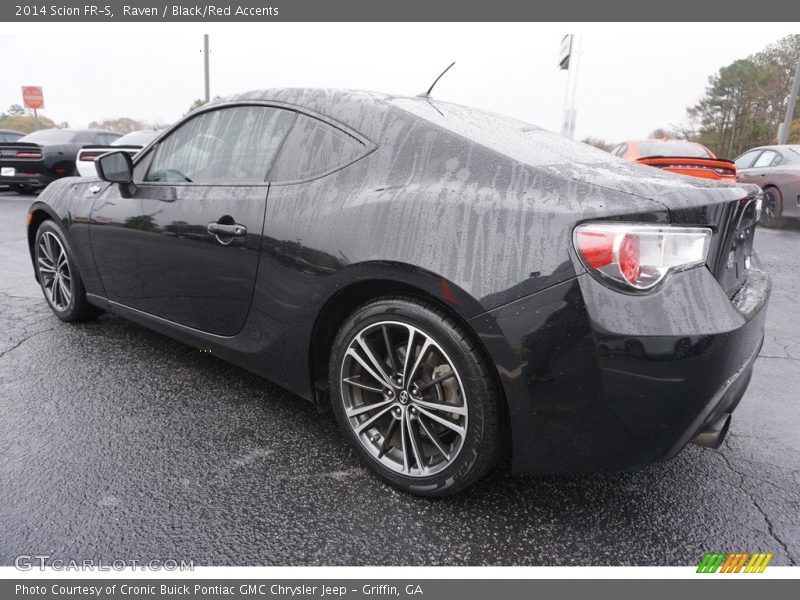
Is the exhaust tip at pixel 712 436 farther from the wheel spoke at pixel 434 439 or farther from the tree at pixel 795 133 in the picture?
the tree at pixel 795 133

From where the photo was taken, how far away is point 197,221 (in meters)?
2.54

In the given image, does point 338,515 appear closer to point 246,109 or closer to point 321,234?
point 321,234

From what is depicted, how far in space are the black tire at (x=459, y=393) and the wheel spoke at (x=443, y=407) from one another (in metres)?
0.01

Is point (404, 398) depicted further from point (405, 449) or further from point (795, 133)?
point (795, 133)

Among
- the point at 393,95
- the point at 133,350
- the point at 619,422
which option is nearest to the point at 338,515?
the point at 619,422

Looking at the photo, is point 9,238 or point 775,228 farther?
point 775,228

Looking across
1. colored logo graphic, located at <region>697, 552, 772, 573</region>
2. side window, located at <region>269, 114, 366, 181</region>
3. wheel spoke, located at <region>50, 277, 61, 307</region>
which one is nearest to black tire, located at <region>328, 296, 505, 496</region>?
side window, located at <region>269, 114, 366, 181</region>

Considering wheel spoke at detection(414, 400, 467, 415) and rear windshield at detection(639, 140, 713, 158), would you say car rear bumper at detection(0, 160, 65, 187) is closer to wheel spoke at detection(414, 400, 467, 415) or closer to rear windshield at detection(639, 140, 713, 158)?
rear windshield at detection(639, 140, 713, 158)

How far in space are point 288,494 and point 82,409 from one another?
1.26 meters

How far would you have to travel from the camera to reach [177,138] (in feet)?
9.55

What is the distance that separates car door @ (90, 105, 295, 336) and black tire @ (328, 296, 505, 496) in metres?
0.66

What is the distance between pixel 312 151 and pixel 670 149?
8499 millimetres

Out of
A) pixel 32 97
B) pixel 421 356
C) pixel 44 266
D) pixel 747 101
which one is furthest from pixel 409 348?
pixel 32 97

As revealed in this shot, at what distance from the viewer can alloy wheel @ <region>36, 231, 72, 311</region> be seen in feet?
12.0
